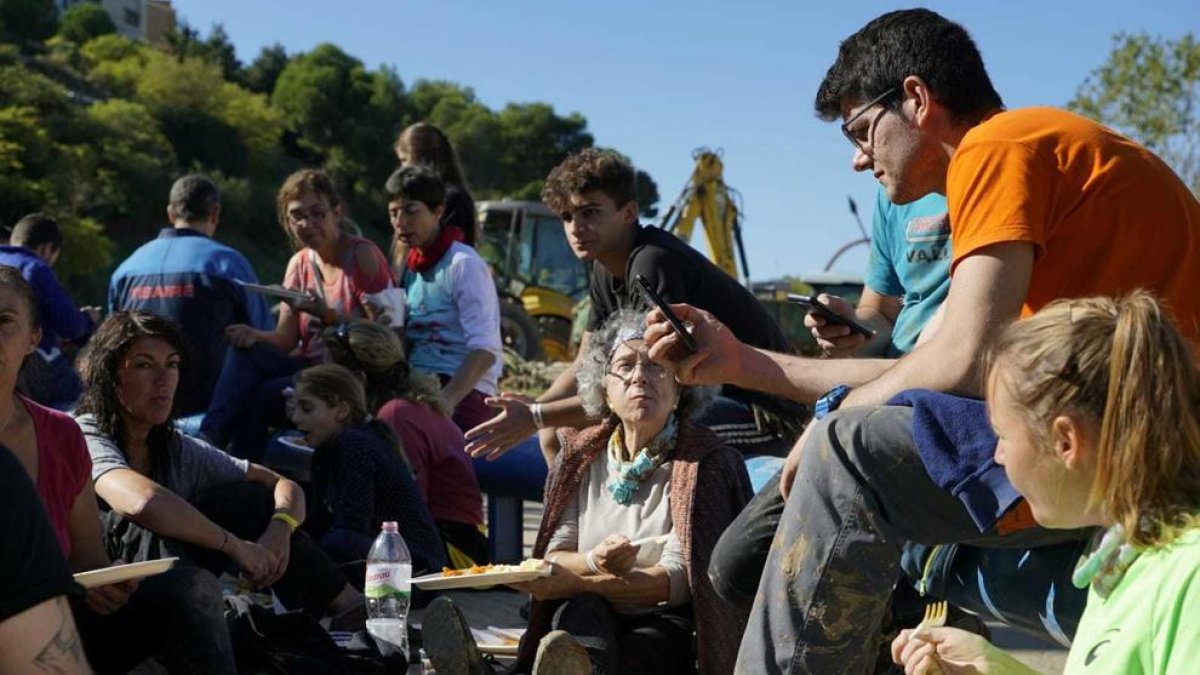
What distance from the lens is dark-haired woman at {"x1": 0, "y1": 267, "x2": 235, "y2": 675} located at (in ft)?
13.0

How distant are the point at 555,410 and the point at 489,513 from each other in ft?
5.60

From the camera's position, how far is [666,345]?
329cm

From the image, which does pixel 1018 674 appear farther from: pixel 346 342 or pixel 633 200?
pixel 346 342

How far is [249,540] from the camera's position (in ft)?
16.3

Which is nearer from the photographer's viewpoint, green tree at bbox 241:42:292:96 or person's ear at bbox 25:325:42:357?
person's ear at bbox 25:325:42:357

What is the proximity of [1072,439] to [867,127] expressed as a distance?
1.21 meters

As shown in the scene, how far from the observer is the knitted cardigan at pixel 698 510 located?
434 centimetres

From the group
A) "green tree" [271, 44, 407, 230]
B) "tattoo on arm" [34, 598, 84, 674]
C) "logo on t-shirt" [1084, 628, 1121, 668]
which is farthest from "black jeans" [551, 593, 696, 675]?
"green tree" [271, 44, 407, 230]

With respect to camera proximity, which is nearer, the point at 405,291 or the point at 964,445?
the point at 964,445

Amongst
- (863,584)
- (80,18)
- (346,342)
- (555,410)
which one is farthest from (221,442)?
(80,18)

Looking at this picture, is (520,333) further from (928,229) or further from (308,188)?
(928,229)

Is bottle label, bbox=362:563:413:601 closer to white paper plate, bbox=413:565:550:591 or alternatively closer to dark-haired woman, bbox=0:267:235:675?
white paper plate, bbox=413:565:550:591

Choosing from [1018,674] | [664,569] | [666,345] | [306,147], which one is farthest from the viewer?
[306,147]

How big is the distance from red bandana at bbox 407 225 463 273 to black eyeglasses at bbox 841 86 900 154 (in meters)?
3.62
